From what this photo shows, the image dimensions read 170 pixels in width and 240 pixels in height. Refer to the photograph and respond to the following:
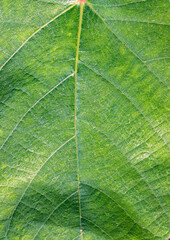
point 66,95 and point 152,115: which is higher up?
point 66,95

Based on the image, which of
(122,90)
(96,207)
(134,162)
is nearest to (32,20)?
(122,90)

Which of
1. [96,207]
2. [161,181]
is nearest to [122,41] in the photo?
[161,181]

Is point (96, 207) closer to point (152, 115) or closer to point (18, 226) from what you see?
point (18, 226)

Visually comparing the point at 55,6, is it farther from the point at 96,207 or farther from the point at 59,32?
the point at 96,207

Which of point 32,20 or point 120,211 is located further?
point 120,211

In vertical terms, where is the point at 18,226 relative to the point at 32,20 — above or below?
below

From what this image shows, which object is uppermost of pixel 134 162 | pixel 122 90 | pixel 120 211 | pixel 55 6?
pixel 55 6
